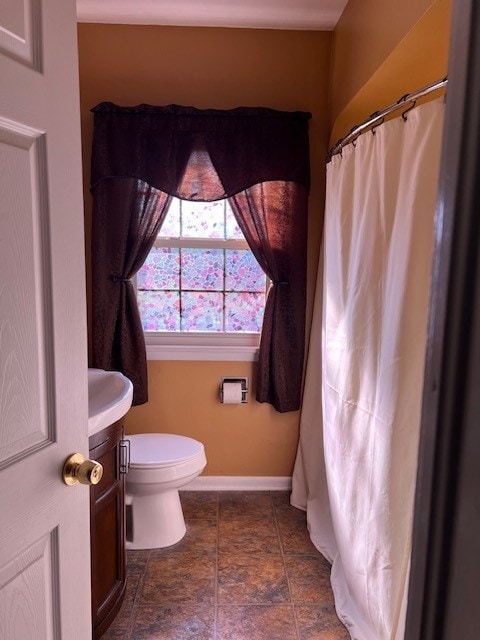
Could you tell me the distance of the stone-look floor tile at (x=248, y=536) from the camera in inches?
90.5

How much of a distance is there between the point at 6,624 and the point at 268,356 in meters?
1.95

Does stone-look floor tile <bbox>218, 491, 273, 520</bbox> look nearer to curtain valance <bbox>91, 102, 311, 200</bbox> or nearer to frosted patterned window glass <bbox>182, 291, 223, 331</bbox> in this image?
frosted patterned window glass <bbox>182, 291, 223, 331</bbox>

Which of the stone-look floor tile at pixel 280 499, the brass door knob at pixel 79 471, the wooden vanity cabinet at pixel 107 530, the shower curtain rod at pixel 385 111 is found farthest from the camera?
the stone-look floor tile at pixel 280 499

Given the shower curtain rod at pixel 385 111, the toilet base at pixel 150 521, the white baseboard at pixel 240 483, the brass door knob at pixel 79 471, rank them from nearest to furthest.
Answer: the brass door knob at pixel 79 471 < the shower curtain rod at pixel 385 111 < the toilet base at pixel 150 521 < the white baseboard at pixel 240 483

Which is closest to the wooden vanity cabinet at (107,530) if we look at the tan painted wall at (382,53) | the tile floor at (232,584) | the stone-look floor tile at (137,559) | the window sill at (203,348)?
the tile floor at (232,584)

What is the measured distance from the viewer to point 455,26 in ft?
1.50

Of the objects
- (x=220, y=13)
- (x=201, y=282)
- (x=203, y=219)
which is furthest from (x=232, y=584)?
(x=220, y=13)

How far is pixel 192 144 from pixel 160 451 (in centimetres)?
158

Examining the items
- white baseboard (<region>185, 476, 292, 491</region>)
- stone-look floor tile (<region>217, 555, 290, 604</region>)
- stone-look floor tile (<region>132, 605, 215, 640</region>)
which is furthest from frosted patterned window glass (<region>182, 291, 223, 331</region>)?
stone-look floor tile (<region>132, 605, 215, 640</region>)

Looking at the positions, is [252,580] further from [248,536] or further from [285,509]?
[285,509]

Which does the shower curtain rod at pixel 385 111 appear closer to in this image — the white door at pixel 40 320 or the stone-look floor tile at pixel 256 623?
the white door at pixel 40 320

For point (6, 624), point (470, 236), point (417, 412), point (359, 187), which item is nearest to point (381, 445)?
point (417, 412)

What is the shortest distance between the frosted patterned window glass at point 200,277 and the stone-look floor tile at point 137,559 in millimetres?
1174

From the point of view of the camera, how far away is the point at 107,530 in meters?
1.70
